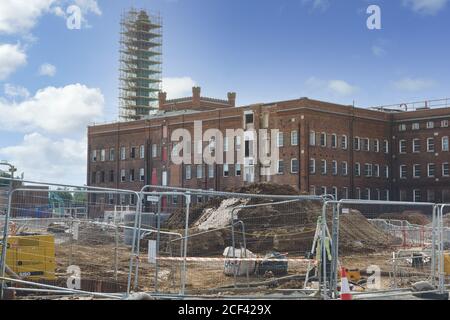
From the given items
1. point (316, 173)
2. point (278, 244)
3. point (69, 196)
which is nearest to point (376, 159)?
point (316, 173)

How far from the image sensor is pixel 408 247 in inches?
875

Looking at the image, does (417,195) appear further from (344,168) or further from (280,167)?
(280,167)

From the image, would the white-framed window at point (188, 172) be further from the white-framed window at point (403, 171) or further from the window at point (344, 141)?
the white-framed window at point (403, 171)

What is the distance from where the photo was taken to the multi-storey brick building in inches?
2552

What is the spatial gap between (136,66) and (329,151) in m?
57.3

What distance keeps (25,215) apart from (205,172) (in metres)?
58.7

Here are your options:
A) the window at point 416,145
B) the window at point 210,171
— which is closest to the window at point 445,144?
the window at point 416,145

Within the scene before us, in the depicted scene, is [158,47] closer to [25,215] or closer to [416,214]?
[416,214]

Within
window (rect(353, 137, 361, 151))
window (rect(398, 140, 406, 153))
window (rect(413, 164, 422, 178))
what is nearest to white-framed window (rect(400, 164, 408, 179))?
window (rect(413, 164, 422, 178))

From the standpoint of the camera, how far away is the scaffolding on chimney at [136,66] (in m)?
114

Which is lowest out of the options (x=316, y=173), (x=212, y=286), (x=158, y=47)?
(x=212, y=286)

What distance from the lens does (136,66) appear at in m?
116

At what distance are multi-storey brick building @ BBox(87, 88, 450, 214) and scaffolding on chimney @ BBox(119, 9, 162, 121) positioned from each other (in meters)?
35.0

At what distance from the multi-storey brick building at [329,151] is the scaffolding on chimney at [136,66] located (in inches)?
1377
